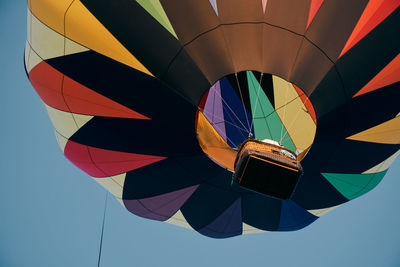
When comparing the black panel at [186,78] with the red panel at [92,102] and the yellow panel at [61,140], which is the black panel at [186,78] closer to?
the red panel at [92,102]

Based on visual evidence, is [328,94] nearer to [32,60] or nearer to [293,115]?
[293,115]

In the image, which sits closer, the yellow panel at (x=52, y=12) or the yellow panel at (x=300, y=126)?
the yellow panel at (x=52, y=12)

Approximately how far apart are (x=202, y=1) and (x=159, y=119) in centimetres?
104

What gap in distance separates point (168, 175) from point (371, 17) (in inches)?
90.8

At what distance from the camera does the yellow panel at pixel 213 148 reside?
3320 millimetres

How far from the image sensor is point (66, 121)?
3441mm

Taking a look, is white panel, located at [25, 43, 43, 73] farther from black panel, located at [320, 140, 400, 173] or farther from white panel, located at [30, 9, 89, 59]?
black panel, located at [320, 140, 400, 173]

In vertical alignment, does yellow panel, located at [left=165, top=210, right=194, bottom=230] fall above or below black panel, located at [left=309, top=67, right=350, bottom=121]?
below

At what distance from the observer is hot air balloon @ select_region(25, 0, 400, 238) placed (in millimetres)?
2645

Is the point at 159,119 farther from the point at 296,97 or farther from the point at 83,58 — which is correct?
the point at 296,97

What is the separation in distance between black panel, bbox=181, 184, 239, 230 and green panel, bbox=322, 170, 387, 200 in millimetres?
1061

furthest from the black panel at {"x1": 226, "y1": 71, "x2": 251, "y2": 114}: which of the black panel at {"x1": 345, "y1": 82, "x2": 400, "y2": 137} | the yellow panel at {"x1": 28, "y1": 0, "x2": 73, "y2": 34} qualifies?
the yellow panel at {"x1": 28, "y1": 0, "x2": 73, "y2": 34}

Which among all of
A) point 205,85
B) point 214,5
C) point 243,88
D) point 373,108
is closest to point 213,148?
point 205,85

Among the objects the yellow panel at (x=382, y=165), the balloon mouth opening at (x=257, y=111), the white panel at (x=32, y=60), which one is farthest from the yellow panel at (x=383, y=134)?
the white panel at (x=32, y=60)
